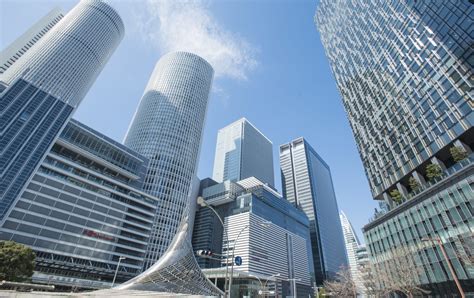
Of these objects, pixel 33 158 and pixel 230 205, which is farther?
pixel 230 205

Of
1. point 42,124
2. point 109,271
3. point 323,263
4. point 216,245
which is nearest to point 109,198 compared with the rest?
point 109,271

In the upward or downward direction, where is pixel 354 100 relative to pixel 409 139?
upward

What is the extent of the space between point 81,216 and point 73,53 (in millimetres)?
69899

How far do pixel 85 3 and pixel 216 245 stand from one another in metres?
136

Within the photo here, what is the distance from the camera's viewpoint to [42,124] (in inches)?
2564

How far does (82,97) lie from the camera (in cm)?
9331

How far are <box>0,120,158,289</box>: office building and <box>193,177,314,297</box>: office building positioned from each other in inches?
1223

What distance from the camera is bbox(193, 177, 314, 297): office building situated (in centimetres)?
9531

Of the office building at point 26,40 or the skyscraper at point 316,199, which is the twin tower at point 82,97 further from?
the skyscraper at point 316,199

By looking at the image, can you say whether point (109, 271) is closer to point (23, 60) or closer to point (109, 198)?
point (109, 198)

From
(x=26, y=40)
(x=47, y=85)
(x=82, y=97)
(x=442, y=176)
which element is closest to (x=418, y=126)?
(x=442, y=176)

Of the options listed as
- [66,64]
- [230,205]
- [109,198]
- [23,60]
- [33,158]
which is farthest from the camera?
[230,205]

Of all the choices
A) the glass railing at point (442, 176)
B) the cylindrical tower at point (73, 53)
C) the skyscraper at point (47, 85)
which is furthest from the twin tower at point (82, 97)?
the glass railing at point (442, 176)

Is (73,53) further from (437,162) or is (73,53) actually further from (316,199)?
(316,199)
